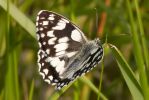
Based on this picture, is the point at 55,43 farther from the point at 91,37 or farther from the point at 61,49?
the point at 91,37

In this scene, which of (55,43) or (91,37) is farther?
(91,37)

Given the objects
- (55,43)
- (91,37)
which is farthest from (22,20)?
(91,37)

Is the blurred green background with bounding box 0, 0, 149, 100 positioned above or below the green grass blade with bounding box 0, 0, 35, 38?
below

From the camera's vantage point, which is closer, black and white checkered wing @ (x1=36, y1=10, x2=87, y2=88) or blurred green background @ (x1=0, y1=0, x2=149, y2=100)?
blurred green background @ (x1=0, y1=0, x2=149, y2=100)

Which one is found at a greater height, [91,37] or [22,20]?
[22,20]
